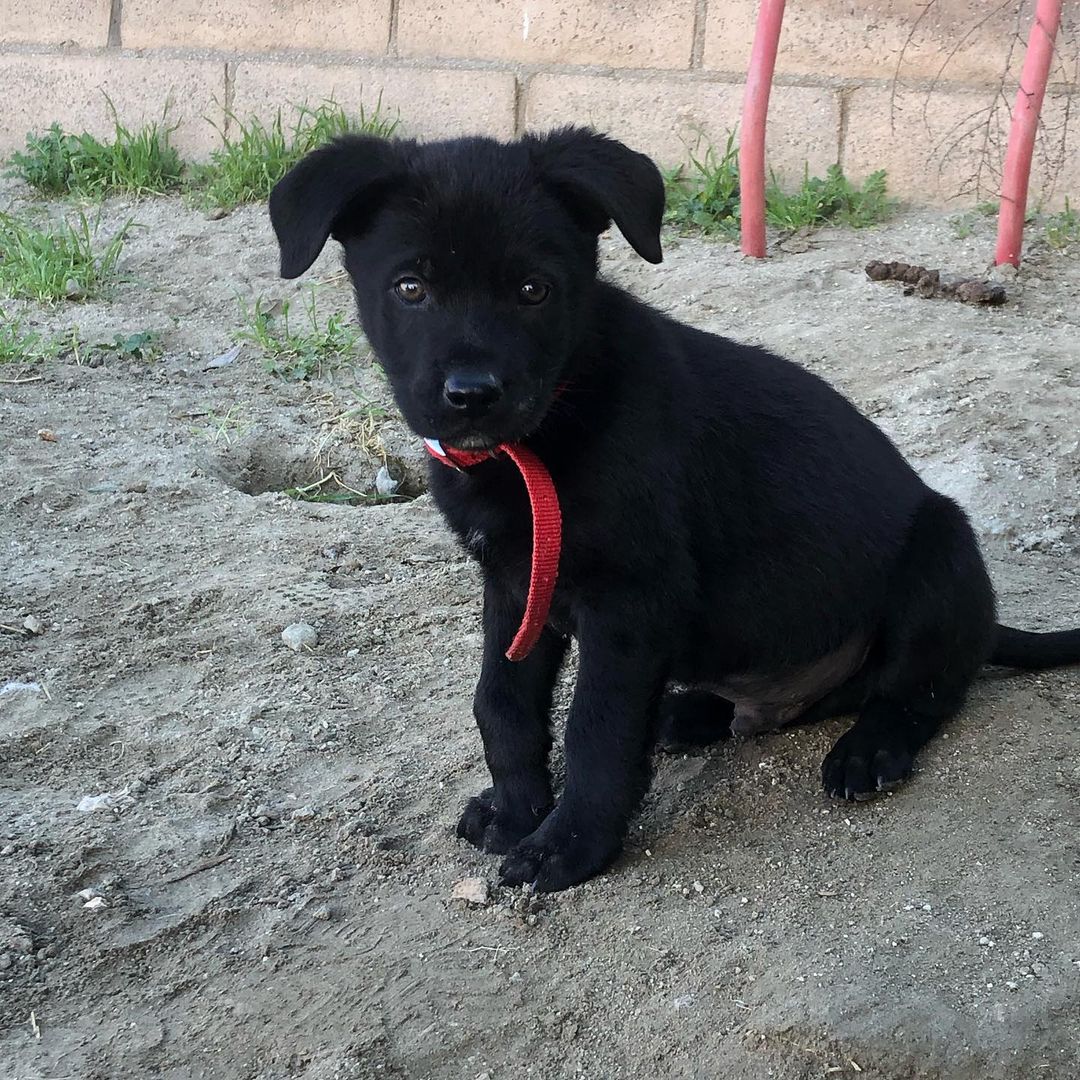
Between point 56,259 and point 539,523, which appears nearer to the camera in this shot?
point 539,523

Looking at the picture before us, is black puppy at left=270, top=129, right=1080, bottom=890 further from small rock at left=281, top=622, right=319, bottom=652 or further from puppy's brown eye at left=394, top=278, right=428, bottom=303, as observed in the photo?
small rock at left=281, top=622, right=319, bottom=652

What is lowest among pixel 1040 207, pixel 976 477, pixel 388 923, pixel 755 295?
pixel 388 923

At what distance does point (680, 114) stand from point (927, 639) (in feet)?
12.2

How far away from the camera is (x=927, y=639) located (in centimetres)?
288

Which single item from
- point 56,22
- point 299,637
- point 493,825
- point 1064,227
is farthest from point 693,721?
point 56,22

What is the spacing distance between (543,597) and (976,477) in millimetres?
2082

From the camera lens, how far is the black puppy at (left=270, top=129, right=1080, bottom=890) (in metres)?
2.39

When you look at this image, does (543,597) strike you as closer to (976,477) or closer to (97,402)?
(976,477)

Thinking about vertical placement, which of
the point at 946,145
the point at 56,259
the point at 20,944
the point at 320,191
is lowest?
the point at 20,944

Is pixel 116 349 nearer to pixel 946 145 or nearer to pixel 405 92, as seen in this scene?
pixel 405 92

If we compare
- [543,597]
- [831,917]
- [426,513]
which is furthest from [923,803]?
[426,513]

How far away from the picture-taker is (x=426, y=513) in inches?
169

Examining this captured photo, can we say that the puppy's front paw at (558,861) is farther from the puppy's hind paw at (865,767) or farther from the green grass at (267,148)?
the green grass at (267,148)

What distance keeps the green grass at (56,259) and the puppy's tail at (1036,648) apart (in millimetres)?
4283
